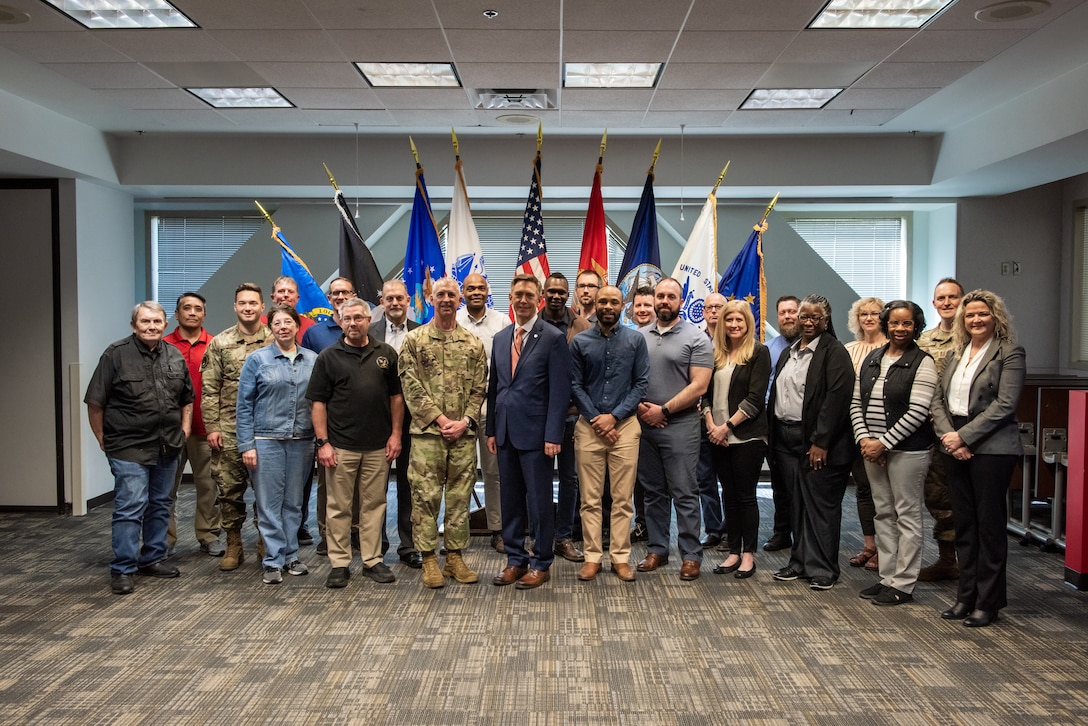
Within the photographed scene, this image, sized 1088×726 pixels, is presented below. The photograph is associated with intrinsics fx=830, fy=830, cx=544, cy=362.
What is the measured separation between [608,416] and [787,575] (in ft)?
4.46

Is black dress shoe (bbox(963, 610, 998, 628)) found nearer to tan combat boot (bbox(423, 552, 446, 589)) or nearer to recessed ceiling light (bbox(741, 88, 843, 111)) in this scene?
tan combat boot (bbox(423, 552, 446, 589))

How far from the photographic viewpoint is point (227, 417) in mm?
4898

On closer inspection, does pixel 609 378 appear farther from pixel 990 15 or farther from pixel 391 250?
pixel 391 250

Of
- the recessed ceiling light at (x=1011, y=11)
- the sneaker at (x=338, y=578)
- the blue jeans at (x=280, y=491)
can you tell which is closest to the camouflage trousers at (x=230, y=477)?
the blue jeans at (x=280, y=491)

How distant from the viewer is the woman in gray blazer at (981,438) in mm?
3801

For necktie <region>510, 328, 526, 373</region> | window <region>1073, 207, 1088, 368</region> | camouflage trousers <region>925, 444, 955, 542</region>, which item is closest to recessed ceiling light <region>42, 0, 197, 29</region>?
necktie <region>510, 328, 526, 373</region>

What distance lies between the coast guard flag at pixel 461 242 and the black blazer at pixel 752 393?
2.49 metres

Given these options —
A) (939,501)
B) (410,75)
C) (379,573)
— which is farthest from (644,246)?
(379,573)

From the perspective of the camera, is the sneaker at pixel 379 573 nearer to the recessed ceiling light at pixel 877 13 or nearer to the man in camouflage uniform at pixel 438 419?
the man in camouflage uniform at pixel 438 419

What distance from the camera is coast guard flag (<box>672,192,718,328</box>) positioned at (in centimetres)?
681

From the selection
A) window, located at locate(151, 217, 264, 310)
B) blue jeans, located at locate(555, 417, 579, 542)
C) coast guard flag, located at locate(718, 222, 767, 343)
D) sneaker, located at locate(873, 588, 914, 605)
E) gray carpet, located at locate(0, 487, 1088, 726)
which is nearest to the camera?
gray carpet, located at locate(0, 487, 1088, 726)

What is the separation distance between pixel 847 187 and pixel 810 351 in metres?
3.58

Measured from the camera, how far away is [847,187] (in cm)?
754

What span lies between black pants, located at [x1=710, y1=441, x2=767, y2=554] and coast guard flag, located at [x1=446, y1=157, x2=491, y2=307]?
102 inches
